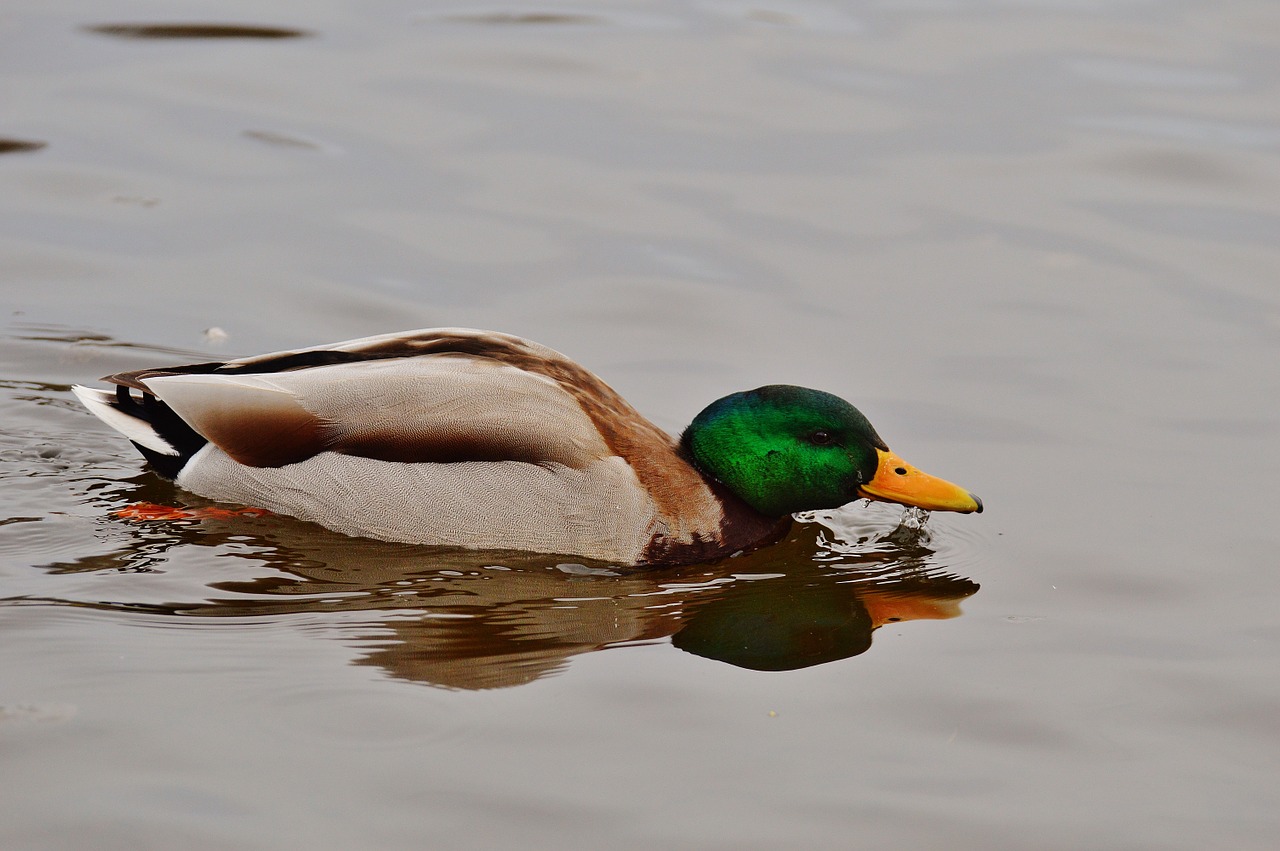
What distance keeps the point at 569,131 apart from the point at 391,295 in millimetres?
2764

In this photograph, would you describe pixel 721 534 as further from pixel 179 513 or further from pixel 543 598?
pixel 179 513

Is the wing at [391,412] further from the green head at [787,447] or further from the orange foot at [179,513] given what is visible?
the green head at [787,447]

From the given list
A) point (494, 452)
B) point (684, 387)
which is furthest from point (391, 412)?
point (684, 387)

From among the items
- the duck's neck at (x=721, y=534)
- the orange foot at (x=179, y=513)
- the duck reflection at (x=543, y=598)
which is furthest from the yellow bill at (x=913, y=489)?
the orange foot at (x=179, y=513)

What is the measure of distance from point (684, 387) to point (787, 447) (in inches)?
64.1

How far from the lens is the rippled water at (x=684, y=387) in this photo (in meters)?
5.13

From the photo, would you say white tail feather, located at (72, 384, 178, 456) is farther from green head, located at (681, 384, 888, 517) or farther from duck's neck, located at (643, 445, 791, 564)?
green head, located at (681, 384, 888, 517)

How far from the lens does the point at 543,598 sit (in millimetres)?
6484

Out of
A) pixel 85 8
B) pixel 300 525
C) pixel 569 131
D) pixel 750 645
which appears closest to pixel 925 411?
pixel 750 645

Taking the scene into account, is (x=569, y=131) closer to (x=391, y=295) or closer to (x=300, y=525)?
(x=391, y=295)

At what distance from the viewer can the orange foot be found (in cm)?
698

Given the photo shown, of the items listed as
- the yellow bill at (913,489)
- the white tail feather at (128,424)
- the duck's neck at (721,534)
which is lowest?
the duck's neck at (721,534)

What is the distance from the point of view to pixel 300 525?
23.0 ft

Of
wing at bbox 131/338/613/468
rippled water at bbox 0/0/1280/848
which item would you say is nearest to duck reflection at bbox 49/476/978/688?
rippled water at bbox 0/0/1280/848
